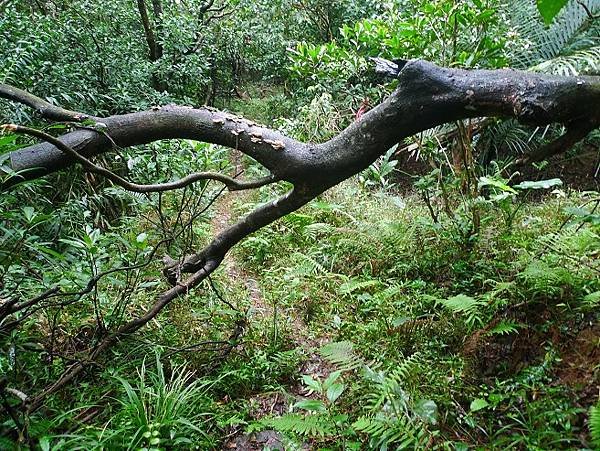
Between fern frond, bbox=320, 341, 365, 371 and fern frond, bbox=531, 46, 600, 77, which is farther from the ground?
fern frond, bbox=531, 46, 600, 77

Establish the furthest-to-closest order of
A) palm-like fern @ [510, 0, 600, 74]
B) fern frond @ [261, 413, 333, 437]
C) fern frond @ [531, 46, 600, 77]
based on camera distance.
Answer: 1. palm-like fern @ [510, 0, 600, 74]
2. fern frond @ [531, 46, 600, 77]
3. fern frond @ [261, 413, 333, 437]

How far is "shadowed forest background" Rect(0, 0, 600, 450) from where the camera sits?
1998mm

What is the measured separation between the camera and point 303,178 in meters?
2.74

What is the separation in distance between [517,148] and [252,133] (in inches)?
153

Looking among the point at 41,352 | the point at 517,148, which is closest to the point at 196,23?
the point at 517,148

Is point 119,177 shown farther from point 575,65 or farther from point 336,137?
point 575,65

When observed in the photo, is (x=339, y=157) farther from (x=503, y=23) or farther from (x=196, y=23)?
(x=196, y=23)

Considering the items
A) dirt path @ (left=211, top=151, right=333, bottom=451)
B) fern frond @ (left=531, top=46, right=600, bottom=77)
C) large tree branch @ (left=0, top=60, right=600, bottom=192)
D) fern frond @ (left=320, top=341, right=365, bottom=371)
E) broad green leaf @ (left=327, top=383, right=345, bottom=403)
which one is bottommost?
dirt path @ (left=211, top=151, right=333, bottom=451)

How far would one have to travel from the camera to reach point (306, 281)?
11.5 feet

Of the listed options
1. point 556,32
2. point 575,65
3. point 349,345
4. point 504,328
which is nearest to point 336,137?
point 349,345

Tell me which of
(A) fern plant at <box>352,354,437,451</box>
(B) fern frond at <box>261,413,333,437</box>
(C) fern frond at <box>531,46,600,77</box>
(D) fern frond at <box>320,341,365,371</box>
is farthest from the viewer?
(C) fern frond at <box>531,46,600,77</box>

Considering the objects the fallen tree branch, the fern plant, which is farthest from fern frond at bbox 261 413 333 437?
the fallen tree branch

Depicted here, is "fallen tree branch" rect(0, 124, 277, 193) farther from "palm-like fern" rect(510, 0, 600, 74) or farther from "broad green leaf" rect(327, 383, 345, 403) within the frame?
"palm-like fern" rect(510, 0, 600, 74)

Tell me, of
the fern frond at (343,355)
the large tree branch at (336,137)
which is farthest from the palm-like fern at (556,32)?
the fern frond at (343,355)
